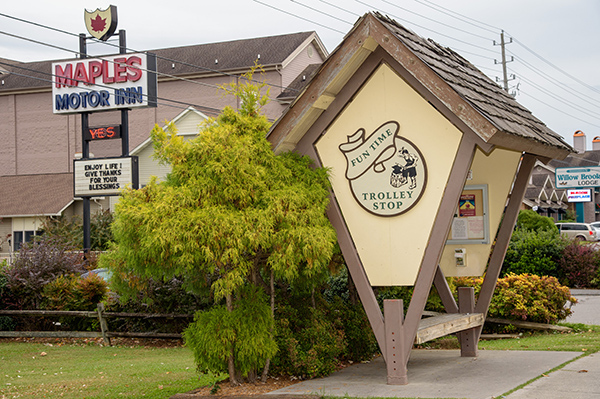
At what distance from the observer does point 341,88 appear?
8625 mm

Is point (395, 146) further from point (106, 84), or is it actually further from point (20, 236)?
point (20, 236)

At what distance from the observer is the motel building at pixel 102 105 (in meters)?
29.7

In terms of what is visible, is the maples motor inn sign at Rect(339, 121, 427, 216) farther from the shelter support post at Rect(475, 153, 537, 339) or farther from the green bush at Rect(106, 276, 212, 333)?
the green bush at Rect(106, 276, 212, 333)

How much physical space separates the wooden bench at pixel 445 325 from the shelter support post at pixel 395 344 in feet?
0.79

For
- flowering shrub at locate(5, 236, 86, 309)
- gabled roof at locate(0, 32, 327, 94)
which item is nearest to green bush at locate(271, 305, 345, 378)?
flowering shrub at locate(5, 236, 86, 309)

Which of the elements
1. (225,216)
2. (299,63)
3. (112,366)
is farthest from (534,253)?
(299,63)

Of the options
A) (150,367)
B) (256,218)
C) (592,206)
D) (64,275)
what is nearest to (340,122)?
(256,218)

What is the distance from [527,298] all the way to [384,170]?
7.69 metres

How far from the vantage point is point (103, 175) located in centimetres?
2786

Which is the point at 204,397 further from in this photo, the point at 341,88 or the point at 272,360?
the point at 341,88

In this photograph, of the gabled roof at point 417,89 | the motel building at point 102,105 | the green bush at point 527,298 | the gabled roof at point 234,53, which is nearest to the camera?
the gabled roof at point 417,89

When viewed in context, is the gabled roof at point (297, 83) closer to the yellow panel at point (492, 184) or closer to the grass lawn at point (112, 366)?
the grass lawn at point (112, 366)

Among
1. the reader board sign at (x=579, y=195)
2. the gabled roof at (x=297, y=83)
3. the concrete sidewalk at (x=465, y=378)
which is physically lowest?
the concrete sidewalk at (x=465, y=378)

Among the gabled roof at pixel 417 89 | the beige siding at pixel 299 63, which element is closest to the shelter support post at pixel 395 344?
the gabled roof at pixel 417 89
